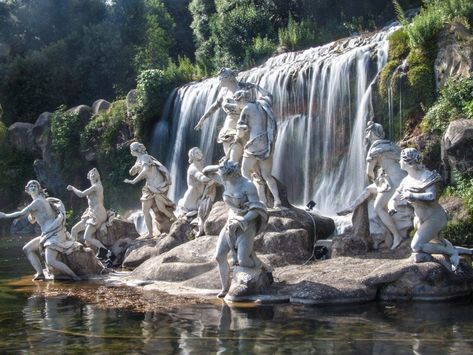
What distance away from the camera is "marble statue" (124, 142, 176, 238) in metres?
16.8

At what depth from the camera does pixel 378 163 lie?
1336cm

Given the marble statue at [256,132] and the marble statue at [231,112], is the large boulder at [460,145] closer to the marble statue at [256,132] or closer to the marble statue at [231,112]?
the marble statue at [256,132]

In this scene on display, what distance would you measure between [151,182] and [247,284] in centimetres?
641

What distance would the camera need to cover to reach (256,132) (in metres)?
14.2

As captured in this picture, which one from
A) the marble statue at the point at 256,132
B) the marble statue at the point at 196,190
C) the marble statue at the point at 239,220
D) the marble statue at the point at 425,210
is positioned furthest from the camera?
the marble statue at the point at 196,190

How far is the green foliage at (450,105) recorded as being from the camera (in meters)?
17.7

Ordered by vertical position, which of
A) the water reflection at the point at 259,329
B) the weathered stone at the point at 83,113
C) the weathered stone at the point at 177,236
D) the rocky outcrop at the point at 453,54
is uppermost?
the weathered stone at the point at 83,113

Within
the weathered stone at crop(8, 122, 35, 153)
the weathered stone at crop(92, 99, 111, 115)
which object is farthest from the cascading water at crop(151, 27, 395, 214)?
the weathered stone at crop(8, 122, 35, 153)

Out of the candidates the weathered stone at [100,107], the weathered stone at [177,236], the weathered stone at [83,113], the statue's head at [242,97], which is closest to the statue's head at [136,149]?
the weathered stone at [177,236]

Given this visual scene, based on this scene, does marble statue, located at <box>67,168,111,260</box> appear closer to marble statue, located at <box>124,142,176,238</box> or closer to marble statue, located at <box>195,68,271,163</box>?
marble statue, located at <box>124,142,176,238</box>

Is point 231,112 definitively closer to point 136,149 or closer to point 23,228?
point 136,149

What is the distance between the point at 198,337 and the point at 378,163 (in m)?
5.82

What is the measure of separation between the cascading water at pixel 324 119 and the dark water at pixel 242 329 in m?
9.77

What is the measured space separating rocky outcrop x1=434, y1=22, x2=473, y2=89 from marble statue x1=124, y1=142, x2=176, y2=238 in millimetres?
7508
